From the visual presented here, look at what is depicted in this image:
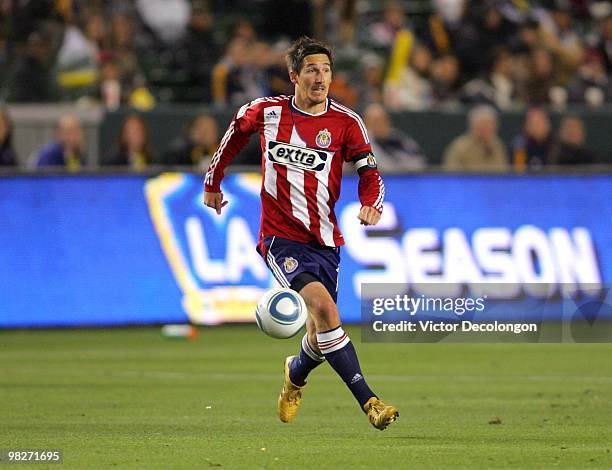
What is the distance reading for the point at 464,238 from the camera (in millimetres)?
16875

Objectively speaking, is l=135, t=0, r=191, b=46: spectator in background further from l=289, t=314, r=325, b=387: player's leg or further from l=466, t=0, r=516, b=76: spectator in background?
l=289, t=314, r=325, b=387: player's leg

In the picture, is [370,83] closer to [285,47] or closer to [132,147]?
[285,47]

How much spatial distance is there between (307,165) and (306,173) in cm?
5

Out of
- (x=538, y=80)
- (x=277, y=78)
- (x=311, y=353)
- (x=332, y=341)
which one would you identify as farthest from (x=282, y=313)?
(x=538, y=80)

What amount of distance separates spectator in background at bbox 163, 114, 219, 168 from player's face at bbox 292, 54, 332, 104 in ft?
29.6

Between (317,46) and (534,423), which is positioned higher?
(317,46)

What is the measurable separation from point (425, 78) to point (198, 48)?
11.3ft

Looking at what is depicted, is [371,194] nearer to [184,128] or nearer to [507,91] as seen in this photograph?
[184,128]

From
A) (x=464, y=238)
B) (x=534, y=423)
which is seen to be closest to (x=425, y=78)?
(x=464, y=238)

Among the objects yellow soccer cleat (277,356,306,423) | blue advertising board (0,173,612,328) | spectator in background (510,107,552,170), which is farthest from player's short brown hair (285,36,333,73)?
spectator in background (510,107,552,170)

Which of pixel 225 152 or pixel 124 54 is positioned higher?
pixel 225 152

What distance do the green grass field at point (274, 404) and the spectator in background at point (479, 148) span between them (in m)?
3.58

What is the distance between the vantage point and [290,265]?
30.8ft

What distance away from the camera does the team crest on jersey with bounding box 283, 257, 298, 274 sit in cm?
938
